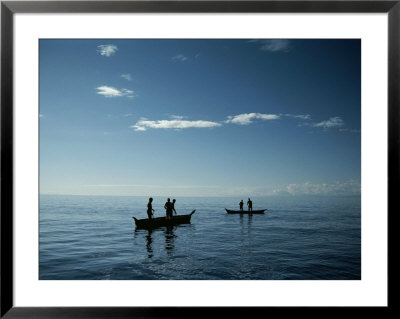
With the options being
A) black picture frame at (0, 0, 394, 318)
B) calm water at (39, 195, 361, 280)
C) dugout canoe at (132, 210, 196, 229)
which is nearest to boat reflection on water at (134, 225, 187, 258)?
calm water at (39, 195, 361, 280)

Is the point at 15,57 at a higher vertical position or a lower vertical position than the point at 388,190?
higher

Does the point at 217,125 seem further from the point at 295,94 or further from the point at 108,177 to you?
the point at 108,177

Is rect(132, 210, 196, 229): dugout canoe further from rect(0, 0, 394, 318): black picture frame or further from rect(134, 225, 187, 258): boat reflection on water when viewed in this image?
rect(0, 0, 394, 318): black picture frame

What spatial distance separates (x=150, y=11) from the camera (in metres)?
2.47

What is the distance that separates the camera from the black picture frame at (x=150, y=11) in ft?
7.82

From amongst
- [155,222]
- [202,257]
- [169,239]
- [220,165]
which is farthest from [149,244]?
[220,165]

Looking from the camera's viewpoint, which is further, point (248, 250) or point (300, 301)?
point (248, 250)

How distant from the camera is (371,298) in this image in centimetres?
248

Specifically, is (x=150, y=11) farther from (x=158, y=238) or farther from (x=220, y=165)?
(x=220, y=165)

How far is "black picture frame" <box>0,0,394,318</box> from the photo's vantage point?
7.82 feet

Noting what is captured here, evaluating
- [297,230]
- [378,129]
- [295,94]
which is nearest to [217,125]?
[295,94]

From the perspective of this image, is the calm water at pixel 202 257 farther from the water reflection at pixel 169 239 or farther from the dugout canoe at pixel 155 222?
the dugout canoe at pixel 155 222

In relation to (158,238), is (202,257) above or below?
above

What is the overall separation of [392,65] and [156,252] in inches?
321
